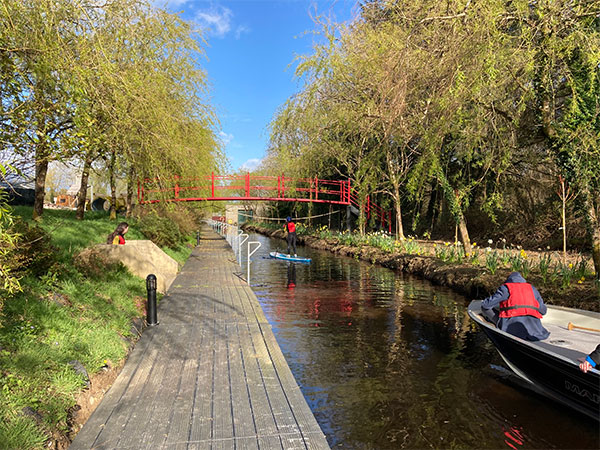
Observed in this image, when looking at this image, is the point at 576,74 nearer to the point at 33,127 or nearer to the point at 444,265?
the point at 444,265

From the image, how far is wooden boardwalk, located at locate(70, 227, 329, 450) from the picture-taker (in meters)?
3.76

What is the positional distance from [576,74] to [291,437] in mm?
8982

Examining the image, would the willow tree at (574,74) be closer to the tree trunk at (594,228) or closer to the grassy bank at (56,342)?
the tree trunk at (594,228)

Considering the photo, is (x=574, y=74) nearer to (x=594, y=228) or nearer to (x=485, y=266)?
(x=594, y=228)

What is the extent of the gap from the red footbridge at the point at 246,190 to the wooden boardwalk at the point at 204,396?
6.39 m

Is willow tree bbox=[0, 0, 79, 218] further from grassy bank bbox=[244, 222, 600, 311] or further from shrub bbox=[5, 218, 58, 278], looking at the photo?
grassy bank bbox=[244, 222, 600, 311]

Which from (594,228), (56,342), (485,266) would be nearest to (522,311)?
(594,228)

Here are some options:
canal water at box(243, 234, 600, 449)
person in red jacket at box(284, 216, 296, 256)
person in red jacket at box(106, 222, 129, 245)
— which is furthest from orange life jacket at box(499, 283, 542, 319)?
person in red jacket at box(284, 216, 296, 256)

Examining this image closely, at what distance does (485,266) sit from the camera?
523 inches

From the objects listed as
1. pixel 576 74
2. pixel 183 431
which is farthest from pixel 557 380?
pixel 576 74

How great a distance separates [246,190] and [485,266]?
64.0 ft

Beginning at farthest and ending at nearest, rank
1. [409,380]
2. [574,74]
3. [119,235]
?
[119,235] → [574,74] → [409,380]

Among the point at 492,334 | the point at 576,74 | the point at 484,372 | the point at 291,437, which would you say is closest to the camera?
the point at 291,437

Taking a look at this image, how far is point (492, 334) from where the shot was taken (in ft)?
20.7
